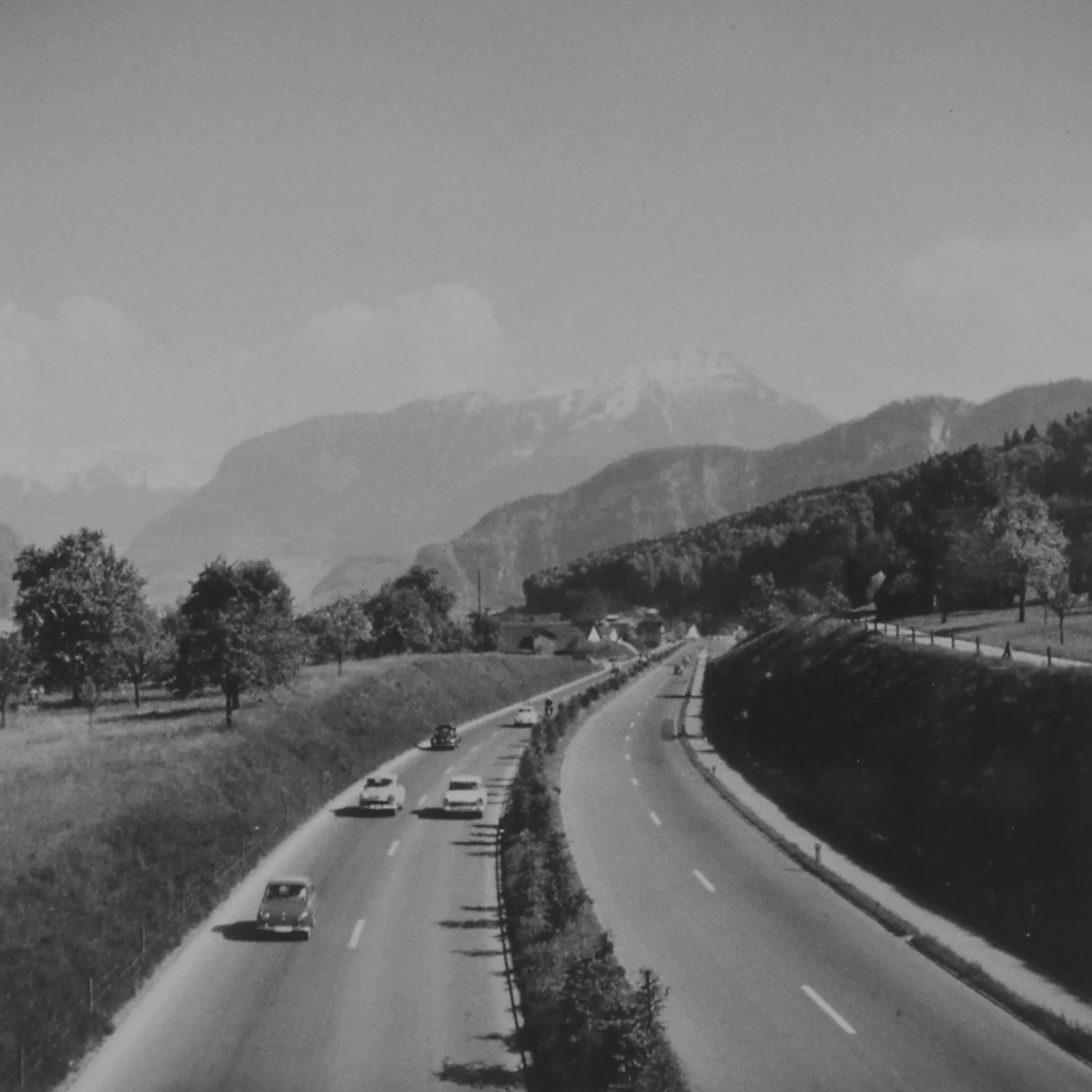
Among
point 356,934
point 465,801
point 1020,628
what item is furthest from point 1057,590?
point 356,934

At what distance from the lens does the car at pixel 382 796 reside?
4756 cm

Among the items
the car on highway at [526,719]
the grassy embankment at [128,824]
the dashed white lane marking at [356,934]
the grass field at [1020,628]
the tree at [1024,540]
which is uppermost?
the tree at [1024,540]

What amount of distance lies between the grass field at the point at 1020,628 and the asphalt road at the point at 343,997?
2958cm

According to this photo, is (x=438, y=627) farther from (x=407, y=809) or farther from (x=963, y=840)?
(x=963, y=840)

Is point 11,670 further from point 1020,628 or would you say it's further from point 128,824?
point 1020,628

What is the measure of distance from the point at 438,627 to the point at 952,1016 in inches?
4506

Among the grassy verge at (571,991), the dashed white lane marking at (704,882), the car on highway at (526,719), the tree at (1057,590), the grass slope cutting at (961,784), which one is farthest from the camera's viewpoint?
the car on highway at (526,719)

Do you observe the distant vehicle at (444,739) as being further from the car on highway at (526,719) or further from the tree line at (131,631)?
the car on highway at (526,719)

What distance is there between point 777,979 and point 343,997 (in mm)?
11073

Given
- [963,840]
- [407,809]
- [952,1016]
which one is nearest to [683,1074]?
[952,1016]

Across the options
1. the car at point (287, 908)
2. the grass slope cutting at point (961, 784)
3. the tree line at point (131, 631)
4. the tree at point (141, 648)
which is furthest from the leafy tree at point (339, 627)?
the car at point (287, 908)

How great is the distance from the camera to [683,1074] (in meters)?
19.5

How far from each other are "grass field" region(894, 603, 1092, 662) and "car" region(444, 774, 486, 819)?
88.0 ft

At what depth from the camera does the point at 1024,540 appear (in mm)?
64062
